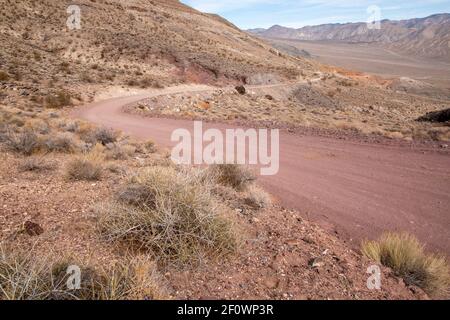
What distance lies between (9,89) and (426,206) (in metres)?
23.5

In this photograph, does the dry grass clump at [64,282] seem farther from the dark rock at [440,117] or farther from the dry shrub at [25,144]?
the dark rock at [440,117]

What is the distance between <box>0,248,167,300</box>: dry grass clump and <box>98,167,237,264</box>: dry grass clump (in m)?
0.61

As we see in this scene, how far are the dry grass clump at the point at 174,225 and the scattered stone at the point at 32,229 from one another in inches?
29.6

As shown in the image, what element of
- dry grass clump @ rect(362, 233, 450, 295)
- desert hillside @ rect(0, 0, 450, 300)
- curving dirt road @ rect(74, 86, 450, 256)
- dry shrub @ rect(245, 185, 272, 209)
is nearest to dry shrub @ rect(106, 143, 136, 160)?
desert hillside @ rect(0, 0, 450, 300)

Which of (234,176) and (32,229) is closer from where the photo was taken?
(32,229)

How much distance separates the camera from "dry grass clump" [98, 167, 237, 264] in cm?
420

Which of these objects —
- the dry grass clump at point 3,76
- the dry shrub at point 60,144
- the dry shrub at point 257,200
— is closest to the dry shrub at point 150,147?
the dry shrub at point 60,144

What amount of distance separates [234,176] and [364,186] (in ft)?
10.2

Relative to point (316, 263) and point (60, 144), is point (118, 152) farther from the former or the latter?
point (316, 263)

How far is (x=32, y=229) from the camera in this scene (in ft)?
14.6

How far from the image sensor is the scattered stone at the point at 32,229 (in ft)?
14.5

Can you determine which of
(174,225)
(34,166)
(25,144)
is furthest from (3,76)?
(174,225)

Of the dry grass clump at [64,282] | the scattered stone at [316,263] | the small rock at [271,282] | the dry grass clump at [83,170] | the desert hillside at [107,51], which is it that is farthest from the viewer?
the desert hillside at [107,51]

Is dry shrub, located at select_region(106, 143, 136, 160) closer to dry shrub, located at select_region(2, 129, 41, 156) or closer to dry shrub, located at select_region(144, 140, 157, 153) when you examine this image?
dry shrub, located at select_region(144, 140, 157, 153)
